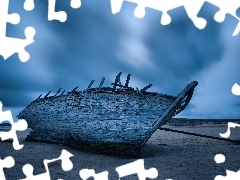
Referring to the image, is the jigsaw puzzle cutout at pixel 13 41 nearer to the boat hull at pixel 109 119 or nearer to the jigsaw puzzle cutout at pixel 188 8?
the jigsaw puzzle cutout at pixel 188 8

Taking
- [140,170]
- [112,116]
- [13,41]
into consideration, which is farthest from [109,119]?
[13,41]

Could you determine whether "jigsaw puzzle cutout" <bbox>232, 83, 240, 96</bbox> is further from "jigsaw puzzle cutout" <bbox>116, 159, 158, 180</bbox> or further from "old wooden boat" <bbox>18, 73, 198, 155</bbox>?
"old wooden boat" <bbox>18, 73, 198, 155</bbox>

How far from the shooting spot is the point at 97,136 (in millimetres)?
11008

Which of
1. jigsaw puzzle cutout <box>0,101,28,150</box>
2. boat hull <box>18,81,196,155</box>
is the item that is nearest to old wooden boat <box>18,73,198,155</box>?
boat hull <box>18,81,196,155</box>

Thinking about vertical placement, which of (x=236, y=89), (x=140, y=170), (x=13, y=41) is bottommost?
(x=140, y=170)

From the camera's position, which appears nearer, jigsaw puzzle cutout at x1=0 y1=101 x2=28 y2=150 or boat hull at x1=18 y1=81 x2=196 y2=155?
Answer: jigsaw puzzle cutout at x1=0 y1=101 x2=28 y2=150

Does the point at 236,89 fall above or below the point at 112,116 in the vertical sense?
below

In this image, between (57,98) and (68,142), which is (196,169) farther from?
(57,98)

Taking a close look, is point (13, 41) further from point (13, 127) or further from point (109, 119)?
point (109, 119)

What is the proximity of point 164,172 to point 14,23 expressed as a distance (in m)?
5.55

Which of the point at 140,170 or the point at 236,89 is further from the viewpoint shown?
the point at 140,170

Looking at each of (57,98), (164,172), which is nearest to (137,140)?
(164,172)

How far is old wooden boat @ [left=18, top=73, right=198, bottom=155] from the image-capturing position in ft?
34.0

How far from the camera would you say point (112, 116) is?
11.0 meters
